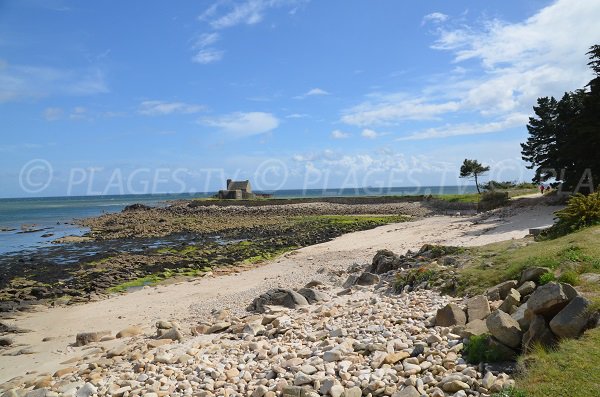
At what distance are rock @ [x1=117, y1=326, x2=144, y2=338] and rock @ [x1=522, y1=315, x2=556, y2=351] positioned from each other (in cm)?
1046

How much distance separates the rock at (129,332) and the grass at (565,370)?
10568mm

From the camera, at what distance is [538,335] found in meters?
6.08

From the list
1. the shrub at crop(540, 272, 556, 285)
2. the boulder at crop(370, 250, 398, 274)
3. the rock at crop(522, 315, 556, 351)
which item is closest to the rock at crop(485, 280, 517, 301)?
the shrub at crop(540, 272, 556, 285)

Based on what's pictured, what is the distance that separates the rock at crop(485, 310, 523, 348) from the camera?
6.27 metres

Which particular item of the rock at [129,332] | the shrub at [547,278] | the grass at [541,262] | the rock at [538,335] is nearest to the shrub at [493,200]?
the grass at [541,262]

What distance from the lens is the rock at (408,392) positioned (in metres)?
5.78

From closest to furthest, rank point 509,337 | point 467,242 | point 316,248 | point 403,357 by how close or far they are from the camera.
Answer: point 509,337 → point 403,357 → point 467,242 → point 316,248

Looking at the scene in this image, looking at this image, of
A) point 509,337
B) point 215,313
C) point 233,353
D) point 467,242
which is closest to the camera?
point 509,337

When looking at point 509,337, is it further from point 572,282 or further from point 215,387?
point 215,387

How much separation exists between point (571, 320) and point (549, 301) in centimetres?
36

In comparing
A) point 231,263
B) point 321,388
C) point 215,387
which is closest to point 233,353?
point 215,387

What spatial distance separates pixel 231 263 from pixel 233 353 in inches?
663

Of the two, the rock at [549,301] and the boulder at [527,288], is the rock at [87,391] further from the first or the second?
the boulder at [527,288]

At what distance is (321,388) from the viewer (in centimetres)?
651
